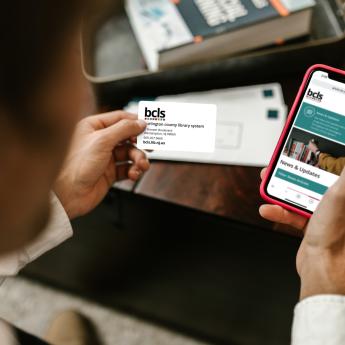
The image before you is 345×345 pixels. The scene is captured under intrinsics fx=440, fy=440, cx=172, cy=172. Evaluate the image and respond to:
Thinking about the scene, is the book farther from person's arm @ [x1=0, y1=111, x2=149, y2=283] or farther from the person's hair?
the person's hair

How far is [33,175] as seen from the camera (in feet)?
1.02

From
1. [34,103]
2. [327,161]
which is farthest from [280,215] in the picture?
[34,103]

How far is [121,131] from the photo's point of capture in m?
0.69

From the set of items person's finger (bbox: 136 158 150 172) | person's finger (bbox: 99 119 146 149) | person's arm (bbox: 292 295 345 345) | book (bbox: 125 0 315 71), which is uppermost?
book (bbox: 125 0 315 71)

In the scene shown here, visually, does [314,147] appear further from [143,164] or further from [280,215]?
[143,164]

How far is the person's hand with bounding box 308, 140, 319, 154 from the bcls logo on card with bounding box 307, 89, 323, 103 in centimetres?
6

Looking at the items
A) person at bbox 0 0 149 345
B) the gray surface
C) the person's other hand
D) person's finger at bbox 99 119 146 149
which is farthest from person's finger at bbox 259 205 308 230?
the gray surface

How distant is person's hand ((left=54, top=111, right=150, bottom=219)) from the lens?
0.71 meters

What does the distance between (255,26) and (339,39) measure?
155 mm

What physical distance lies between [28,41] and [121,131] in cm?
44

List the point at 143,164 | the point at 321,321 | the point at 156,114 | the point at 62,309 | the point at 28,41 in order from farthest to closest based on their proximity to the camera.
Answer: the point at 62,309 < the point at 143,164 < the point at 156,114 < the point at 321,321 < the point at 28,41

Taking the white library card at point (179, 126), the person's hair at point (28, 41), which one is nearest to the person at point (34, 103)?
the person's hair at point (28, 41)

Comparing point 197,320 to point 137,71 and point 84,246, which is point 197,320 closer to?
point 84,246

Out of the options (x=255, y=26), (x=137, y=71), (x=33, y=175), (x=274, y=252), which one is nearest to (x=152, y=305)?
(x=274, y=252)
